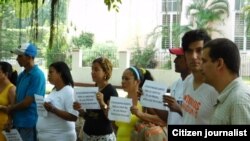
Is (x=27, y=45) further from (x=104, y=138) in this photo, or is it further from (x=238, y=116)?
(x=238, y=116)

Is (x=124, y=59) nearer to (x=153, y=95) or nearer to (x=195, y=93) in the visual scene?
(x=153, y=95)

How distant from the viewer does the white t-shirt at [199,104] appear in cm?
244

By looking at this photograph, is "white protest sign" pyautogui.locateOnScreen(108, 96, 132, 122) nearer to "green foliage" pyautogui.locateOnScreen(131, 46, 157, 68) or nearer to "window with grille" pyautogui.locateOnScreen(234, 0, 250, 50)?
"green foliage" pyautogui.locateOnScreen(131, 46, 157, 68)

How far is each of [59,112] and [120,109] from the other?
0.79 m

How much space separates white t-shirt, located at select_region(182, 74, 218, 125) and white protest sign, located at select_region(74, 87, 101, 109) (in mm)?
1141

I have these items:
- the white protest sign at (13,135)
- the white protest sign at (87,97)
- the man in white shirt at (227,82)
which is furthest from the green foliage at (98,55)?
the man in white shirt at (227,82)

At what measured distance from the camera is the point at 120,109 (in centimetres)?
329

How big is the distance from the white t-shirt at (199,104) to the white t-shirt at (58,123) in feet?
5.08

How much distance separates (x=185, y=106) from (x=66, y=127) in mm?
1658

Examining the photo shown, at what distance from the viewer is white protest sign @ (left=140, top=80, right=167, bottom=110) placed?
3.04 metres

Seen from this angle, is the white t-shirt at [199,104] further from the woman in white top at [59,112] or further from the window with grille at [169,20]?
the window with grille at [169,20]

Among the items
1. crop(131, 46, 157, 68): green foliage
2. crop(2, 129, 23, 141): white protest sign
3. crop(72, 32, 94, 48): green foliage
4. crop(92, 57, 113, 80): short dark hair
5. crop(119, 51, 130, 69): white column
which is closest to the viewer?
crop(92, 57, 113, 80): short dark hair

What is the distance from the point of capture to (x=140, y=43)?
26.4 meters

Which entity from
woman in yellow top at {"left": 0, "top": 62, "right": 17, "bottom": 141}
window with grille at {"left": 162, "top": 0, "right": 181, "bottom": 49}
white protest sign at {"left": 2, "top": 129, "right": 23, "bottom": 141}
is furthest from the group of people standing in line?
window with grille at {"left": 162, "top": 0, "right": 181, "bottom": 49}
